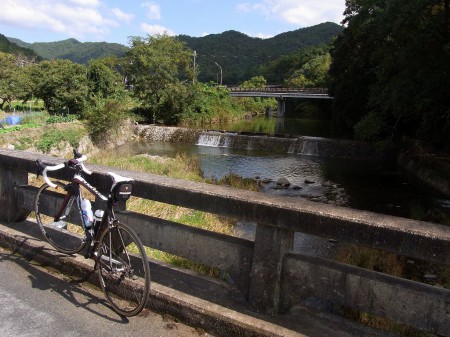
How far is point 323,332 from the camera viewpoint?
9.07ft

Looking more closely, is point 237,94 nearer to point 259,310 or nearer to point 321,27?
point 259,310

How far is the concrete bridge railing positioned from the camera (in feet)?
7.68

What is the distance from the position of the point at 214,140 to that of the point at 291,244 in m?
30.1

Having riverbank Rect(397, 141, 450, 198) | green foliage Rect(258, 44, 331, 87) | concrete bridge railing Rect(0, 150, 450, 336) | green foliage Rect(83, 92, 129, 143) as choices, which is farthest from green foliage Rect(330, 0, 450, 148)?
green foliage Rect(258, 44, 331, 87)

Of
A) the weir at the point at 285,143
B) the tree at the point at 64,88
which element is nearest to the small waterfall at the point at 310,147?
the weir at the point at 285,143

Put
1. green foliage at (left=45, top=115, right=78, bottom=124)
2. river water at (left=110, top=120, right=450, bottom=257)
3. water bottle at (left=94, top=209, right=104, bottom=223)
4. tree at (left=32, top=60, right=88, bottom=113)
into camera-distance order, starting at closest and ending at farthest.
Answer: water bottle at (left=94, top=209, right=104, bottom=223) → river water at (left=110, top=120, right=450, bottom=257) → green foliage at (left=45, top=115, right=78, bottom=124) → tree at (left=32, top=60, right=88, bottom=113)

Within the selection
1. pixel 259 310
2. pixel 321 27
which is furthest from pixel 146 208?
pixel 321 27

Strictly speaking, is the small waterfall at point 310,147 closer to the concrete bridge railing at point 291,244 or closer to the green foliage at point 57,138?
the green foliage at point 57,138

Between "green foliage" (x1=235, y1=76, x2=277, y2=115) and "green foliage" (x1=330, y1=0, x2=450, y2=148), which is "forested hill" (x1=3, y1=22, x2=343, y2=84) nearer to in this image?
"green foliage" (x1=235, y1=76, x2=277, y2=115)

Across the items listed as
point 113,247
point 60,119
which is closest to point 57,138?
point 60,119

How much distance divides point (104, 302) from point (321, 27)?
210 m

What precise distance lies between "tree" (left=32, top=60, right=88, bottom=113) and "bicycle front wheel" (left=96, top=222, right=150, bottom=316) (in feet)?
104

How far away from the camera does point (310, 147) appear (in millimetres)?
29297

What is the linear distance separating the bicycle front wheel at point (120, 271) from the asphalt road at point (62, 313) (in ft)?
0.32
